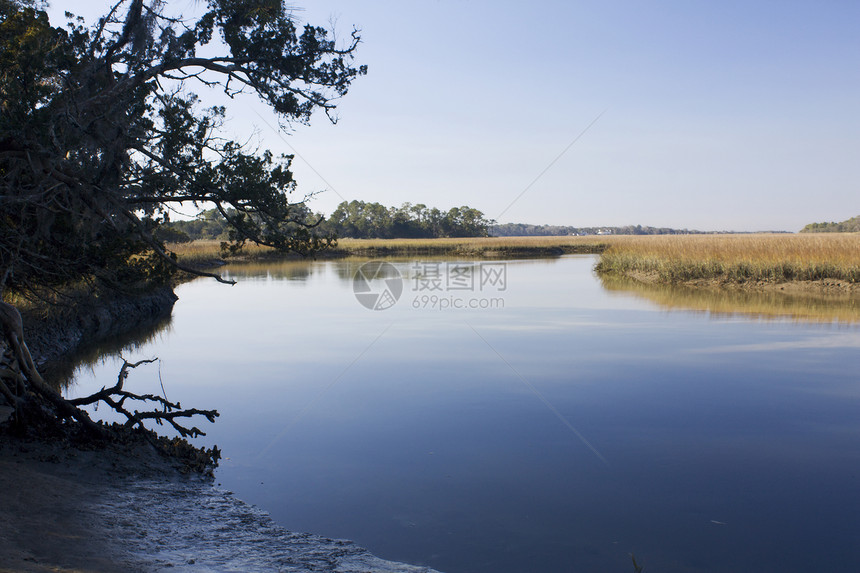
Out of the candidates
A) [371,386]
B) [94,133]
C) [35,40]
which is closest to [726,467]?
[371,386]

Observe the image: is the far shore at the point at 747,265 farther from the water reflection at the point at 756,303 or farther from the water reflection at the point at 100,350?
the water reflection at the point at 100,350

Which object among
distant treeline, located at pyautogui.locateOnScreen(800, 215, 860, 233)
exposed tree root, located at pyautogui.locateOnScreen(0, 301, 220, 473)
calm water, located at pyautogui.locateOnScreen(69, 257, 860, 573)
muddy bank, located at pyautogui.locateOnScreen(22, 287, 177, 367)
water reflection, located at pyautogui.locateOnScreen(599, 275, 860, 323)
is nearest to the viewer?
calm water, located at pyautogui.locateOnScreen(69, 257, 860, 573)

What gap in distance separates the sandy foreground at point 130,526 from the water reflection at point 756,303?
11328mm

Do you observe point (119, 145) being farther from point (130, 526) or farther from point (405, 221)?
point (405, 221)

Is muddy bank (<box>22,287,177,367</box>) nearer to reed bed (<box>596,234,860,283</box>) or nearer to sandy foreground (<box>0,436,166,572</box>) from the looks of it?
sandy foreground (<box>0,436,166,572</box>)

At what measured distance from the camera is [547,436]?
5707 mm

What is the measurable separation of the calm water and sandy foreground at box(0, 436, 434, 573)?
28 cm

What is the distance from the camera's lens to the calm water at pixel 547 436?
12.6 ft

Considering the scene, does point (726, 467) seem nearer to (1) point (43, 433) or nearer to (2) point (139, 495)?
(2) point (139, 495)

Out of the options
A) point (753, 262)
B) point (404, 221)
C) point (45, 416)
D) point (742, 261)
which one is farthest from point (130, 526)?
point (404, 221)

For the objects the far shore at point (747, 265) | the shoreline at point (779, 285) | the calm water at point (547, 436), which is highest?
the far shore at point (747, 265)

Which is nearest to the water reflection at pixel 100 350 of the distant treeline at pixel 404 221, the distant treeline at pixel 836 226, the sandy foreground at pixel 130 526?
the sandy foreground at pixel 130 526

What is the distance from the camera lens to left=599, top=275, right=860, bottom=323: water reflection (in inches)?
499

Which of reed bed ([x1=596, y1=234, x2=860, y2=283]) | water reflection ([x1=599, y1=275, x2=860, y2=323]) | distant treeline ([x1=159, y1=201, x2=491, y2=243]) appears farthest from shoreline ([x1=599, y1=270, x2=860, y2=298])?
distant treeline ([x1=159, y1=201, x2=491, y2=243])
